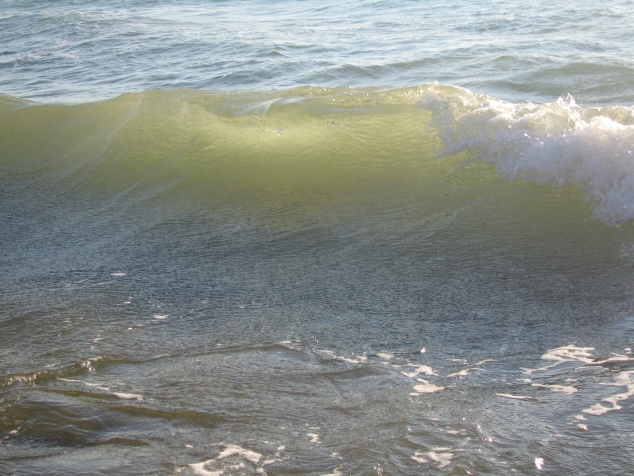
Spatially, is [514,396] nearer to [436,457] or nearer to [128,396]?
[436,457]

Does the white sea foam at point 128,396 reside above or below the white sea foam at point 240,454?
above

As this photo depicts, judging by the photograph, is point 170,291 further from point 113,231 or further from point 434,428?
point 434,428

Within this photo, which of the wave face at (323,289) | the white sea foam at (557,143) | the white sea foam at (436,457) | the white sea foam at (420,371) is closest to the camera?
the white sea foam at (436,457)

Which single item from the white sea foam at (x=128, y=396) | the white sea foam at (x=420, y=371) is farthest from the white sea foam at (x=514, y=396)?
the white sea foam at (x=128, y=396)

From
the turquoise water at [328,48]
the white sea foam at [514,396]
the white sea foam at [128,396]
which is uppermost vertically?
the turquoise water at [328,48]

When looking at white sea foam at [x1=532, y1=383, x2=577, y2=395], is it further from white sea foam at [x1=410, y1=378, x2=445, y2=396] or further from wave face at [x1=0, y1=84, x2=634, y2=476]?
white sea foam at [x1=410, y1=378, x2=445, y2=396]

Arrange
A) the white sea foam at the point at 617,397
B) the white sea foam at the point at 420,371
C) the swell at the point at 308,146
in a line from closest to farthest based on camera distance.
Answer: the white sea foam at the point at 617,397 < the white sea foam at the point at 420,371 < the swell at the point at 308,146

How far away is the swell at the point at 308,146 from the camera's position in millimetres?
4988

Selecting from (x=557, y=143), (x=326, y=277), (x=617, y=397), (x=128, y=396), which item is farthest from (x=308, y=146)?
(x=617, y=397)

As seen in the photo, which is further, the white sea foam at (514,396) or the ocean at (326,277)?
A: the white sea foam at (514,396)

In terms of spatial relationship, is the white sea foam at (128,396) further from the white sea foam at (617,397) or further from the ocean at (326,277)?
the white sea foam at (617,397)

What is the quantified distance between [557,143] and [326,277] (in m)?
2.34

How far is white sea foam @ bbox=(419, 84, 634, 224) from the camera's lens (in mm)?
4625

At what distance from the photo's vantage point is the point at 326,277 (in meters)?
3.95
